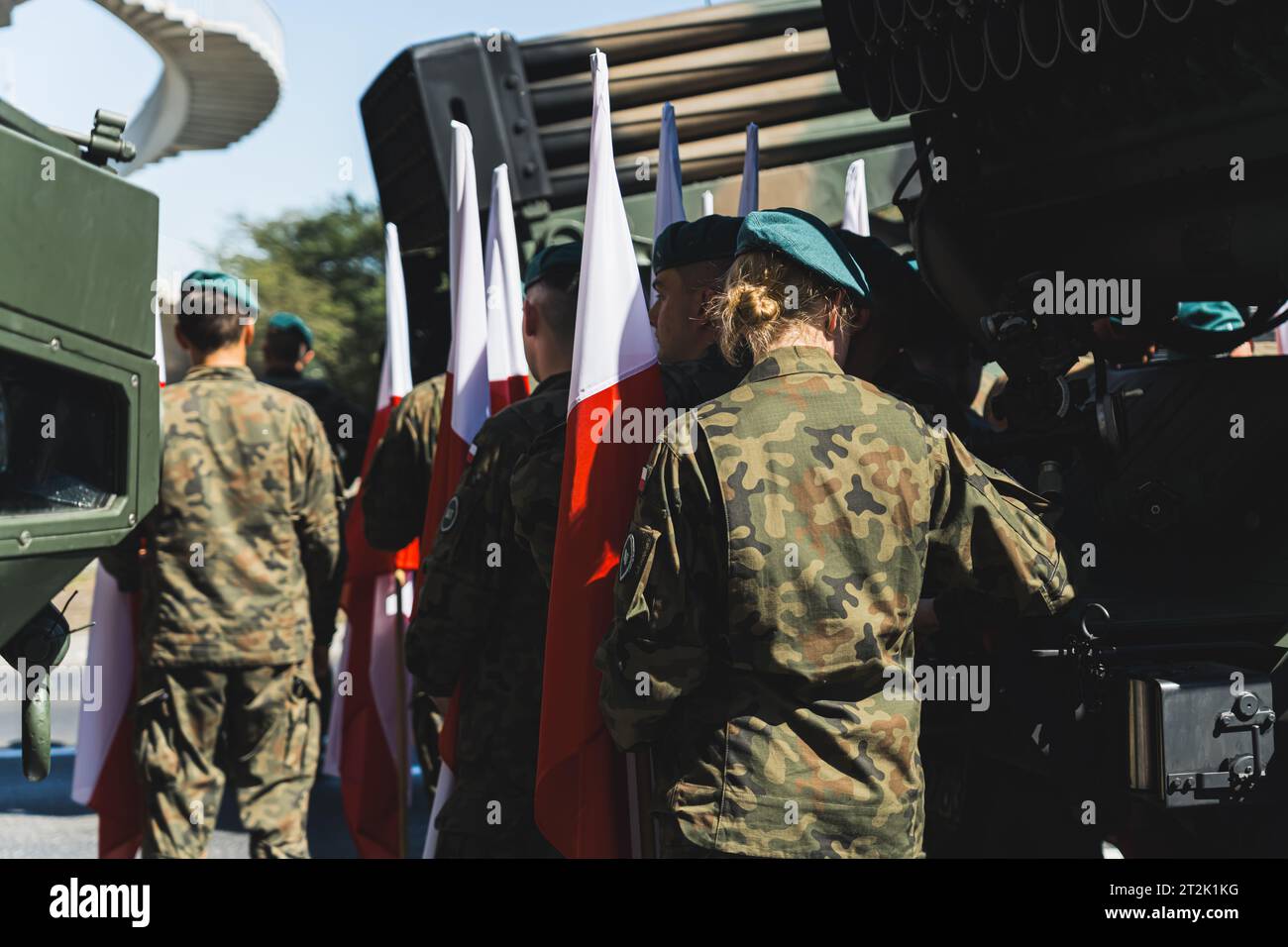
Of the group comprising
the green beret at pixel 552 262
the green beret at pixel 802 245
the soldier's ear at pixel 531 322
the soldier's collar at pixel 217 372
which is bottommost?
the green beret at pixel 802 245

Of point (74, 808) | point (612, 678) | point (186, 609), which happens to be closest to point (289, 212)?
point (74, 808)

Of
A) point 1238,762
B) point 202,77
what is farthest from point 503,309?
point 202,77

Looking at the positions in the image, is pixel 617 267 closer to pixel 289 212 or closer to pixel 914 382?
pixel 914 382

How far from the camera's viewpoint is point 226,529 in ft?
14.2

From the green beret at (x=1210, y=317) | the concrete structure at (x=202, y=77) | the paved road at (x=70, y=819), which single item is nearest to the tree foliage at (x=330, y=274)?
the concrete structure at (x=202, y=77)

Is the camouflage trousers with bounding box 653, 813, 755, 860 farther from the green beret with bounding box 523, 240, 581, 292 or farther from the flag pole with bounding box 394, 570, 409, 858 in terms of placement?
the flag pole with bounding box 394, 570, 409, 858

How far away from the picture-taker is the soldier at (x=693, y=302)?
3.10m

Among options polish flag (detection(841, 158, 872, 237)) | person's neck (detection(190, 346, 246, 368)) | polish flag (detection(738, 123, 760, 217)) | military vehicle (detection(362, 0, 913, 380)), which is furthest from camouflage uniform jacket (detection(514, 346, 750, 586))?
military vehicle (detection(362, 0, 913, 380))

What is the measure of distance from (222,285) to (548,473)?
185 centimetres

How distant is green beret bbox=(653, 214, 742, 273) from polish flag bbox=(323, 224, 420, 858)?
6.67 feet

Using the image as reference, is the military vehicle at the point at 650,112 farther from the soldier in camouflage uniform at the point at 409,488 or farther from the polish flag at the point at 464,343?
the soldier in camouflage uniform at the point at 409,488

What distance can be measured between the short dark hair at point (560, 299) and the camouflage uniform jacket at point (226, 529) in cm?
128

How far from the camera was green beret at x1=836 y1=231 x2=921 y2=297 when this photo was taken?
12.3ft

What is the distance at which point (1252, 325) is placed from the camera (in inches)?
144
